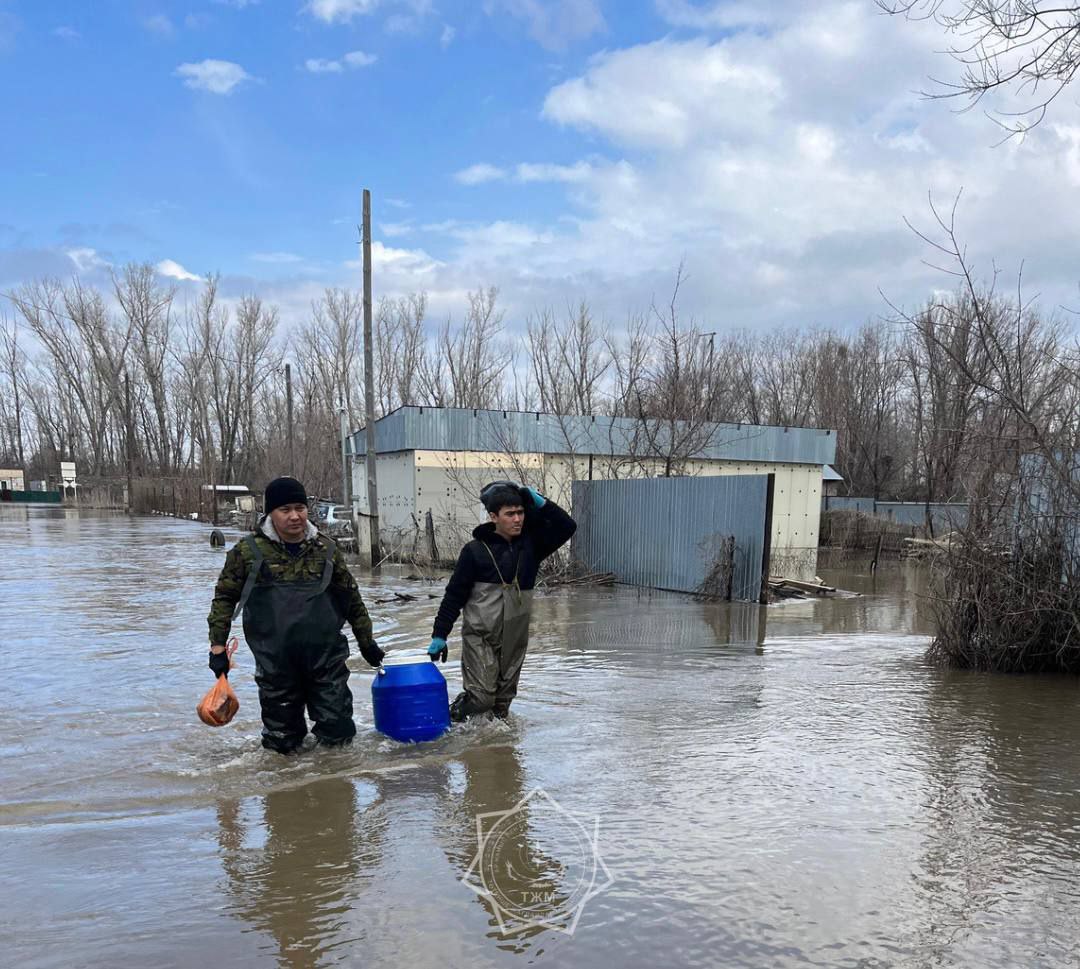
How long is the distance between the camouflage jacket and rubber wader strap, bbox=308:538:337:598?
0.03 meters

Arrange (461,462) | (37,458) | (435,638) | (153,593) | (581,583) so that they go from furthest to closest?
(37,458)
(461,462)
(581,583)
(153,593)
(435,638)

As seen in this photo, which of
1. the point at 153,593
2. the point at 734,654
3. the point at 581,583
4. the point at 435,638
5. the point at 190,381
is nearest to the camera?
the point at 435,638

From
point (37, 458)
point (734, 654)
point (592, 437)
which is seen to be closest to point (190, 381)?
point (37, 458)

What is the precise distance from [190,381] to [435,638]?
64648 mm

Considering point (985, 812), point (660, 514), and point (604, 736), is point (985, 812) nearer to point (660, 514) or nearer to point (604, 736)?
point (604, 736)

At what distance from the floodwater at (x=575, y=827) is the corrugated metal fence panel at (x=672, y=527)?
188 inches

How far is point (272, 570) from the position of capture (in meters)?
4.65

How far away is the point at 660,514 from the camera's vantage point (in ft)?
46.9

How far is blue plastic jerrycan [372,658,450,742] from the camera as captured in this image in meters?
5.21

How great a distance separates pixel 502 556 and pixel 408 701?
1.11 meters

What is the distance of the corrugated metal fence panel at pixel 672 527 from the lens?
41.0 ft

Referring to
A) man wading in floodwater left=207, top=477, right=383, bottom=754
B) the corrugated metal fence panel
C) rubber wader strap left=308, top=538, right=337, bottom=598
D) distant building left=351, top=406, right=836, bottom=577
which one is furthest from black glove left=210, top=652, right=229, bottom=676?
distant building left=351, top=406, right=836, bottom=577

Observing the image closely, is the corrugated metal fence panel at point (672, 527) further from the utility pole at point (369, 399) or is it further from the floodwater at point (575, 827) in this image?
the utility pole at point (369, 399)

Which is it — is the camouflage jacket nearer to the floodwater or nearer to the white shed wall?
the floodwater
